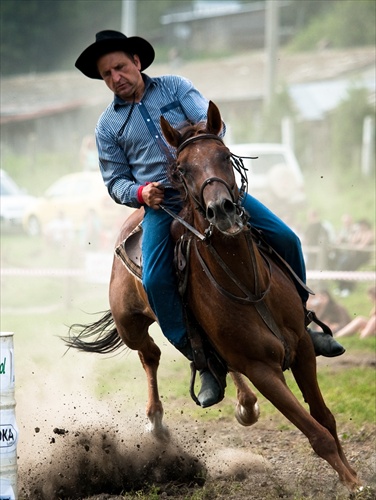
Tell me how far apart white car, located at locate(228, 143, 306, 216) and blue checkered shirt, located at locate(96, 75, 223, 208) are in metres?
10.9

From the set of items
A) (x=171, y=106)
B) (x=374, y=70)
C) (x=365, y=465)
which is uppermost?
(x=374, y=70)

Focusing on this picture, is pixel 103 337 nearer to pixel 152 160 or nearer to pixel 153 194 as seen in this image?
pixel 152 160

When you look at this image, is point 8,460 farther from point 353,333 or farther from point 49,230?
point 49,230

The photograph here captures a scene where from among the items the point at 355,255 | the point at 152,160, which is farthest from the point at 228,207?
the point at 355,255

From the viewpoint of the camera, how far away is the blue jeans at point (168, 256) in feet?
20.0

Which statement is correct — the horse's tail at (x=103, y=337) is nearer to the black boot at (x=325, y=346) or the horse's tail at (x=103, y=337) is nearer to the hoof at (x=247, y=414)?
the hoof at (x=247, y=414)

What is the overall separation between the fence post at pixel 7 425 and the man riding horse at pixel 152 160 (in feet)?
4.31

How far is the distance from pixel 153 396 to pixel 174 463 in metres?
0.89

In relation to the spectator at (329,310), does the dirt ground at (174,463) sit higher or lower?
lower

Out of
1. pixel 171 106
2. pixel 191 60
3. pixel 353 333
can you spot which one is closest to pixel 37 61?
pixel 191 60

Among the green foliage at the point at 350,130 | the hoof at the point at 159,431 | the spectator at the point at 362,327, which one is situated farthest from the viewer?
the green foliage at the point at 350,130

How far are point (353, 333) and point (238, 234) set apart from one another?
695 cm

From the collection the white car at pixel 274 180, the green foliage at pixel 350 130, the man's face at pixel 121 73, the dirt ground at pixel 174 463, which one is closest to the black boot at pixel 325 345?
the dirt ground at pixel 174 463

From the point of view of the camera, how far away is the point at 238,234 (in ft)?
18.1
